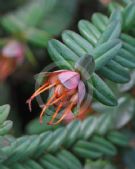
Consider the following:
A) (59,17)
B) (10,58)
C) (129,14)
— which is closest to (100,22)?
(129,14)

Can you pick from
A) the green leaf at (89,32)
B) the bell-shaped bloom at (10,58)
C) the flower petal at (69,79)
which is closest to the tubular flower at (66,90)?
the flower petal at (69,79)

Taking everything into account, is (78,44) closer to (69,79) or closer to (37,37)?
(69,79)

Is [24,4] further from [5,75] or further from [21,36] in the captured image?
[5,75]

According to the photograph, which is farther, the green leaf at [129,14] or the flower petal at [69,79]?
the green leaf at [129,14]

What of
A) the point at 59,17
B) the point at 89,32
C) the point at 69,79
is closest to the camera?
the point at 69,79

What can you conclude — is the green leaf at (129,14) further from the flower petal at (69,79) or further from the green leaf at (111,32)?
the flower petal at (69,79)

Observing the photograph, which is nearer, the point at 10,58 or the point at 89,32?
the point at 89,32
